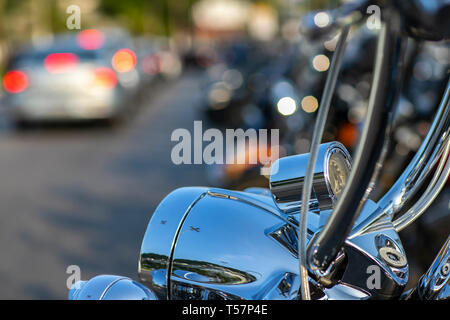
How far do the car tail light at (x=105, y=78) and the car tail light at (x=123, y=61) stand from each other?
462 millimetres

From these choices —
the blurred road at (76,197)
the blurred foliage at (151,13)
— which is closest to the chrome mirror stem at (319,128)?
the blurred road at (76,197)

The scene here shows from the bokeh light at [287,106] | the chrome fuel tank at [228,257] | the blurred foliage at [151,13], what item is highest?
the blurred foliage at [151,13]

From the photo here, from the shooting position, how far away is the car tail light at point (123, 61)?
11.5m

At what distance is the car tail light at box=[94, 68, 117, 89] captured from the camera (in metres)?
10.3

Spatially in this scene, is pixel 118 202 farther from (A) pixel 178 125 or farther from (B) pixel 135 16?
(B) pixel 135 16

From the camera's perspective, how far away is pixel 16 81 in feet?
33.4

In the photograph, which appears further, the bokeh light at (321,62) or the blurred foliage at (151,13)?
the blurred foliage at (151,13)

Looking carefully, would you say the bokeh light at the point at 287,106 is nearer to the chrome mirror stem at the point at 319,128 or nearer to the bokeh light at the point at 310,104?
the bokeh light at the point at 310,104

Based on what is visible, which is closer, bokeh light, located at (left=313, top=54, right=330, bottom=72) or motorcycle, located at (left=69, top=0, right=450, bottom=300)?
motorcycle, located at (left=69, top=0, right=450, bottom=300)

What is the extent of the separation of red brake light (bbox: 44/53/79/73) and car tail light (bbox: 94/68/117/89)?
389 mm

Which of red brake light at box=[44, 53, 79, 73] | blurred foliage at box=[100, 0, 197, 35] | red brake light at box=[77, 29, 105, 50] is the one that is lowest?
red brake light at box=[44, 53, 79, 73]

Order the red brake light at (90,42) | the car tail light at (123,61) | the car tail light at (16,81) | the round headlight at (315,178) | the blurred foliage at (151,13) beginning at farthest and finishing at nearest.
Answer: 1. the blurred foliage at (151,13)
2. the car tail light at (123,61)
3. the red brake light at (90,42)
4. the car tail light at (16,81)
5. the round headlight at (315,178)

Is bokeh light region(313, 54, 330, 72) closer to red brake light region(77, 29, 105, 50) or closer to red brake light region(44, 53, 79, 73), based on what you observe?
red brake light region(44, 53, 79, 73)

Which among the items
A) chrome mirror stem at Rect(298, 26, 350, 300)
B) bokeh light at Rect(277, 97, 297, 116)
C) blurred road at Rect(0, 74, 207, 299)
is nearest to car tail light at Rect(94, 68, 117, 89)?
blurred road at Rect(0, 74, 207, 299)
